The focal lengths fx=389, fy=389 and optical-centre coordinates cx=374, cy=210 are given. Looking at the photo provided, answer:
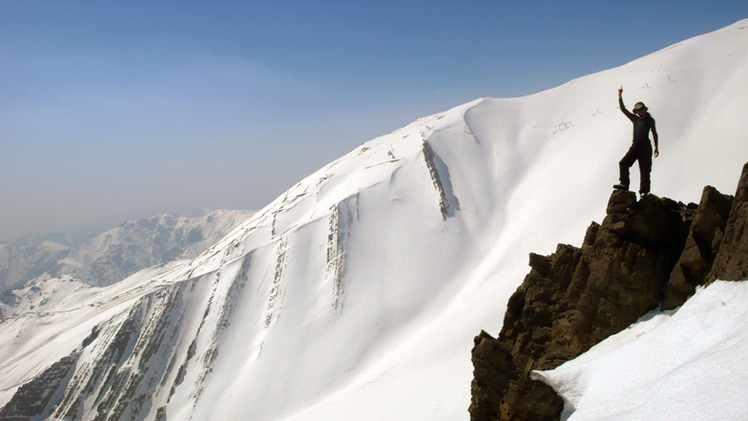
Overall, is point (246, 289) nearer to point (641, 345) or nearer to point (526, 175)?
point (526, 175)

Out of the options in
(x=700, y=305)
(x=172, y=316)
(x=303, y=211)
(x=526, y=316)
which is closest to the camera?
(x=700, y=305)

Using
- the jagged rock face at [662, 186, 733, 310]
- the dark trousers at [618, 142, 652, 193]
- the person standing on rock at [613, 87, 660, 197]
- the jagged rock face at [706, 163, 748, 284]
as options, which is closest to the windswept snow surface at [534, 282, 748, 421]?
the jagged rock face at [706, 163, 748, 284]

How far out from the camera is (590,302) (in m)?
9.56

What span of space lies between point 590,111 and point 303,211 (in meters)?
36.6

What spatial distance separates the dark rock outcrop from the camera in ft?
26.2

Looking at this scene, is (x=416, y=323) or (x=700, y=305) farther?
(x=416, y=323)

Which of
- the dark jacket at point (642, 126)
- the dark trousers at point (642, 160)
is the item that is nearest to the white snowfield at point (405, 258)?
the dark trousers at point (642, 160)

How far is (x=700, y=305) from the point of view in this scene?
705 centimetres

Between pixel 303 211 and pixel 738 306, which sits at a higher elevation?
pixel 303 211

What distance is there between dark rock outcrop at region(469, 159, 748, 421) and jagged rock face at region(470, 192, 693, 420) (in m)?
0.02

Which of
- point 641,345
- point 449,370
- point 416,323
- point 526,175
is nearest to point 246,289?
point 416,323

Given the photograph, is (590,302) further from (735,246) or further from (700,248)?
(735,246)

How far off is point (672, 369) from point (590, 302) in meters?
3.47

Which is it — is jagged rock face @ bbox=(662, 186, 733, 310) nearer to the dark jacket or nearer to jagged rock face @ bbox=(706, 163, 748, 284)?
jagged rock face @ bbox=(706, 163, 748, 284)
